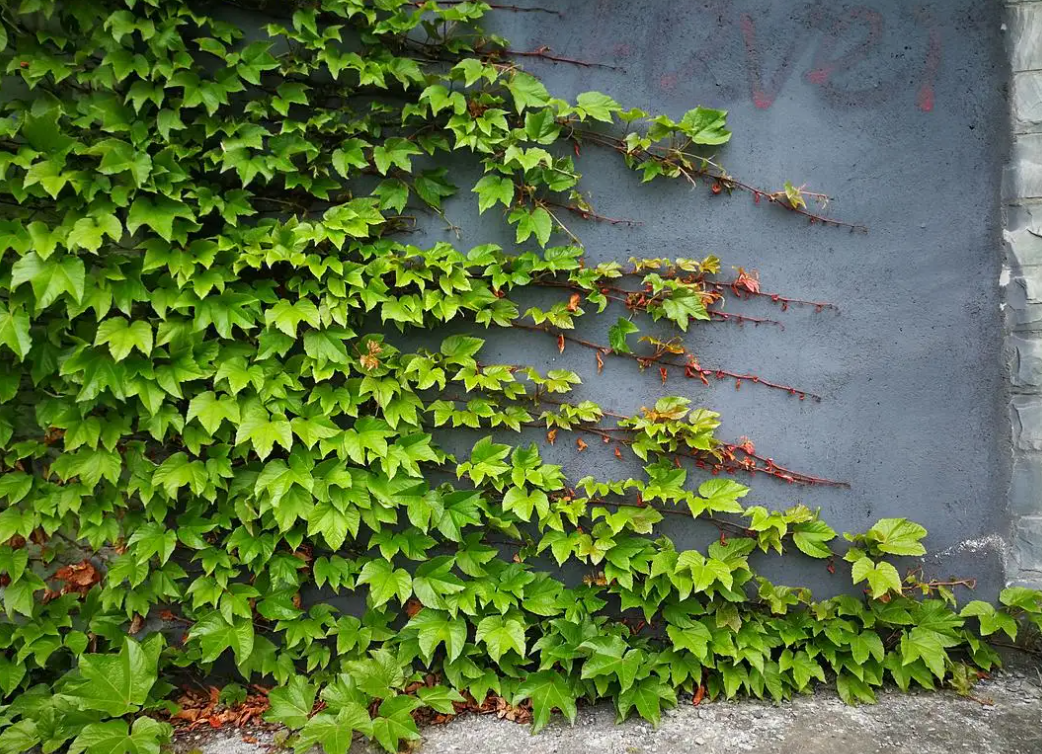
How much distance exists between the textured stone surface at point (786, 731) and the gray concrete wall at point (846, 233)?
1.40ft

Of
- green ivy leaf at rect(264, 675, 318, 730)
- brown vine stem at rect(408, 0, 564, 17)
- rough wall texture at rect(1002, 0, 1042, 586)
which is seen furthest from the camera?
brown vine stem at rect(408, 0, 564, 17)

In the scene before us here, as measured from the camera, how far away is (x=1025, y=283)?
94.1 inches

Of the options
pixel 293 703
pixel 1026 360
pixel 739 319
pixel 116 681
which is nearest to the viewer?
pixel 116 681

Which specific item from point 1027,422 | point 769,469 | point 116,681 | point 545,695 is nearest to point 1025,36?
point 1027,422

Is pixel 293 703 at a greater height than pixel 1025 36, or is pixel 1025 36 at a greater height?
pixel 1025 36

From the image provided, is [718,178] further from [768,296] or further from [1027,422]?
[1027,422]

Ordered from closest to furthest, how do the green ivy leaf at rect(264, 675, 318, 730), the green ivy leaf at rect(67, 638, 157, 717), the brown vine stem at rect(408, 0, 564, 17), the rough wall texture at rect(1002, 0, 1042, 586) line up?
the green ivy leaf at rect(67, 638, 157, 717) → the green ivy leaf at rect(264, 675, 318, 730) → the rough wall texture at rect(1002, 0, 1042, 586) → the brown vine stem at rect(408, 0, 564, 17)

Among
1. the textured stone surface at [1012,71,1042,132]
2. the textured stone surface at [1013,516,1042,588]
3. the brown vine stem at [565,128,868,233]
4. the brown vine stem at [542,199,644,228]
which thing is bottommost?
the textured stone surface at [1013,516,1042,588]

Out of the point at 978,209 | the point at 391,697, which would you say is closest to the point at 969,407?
the point at 978,209

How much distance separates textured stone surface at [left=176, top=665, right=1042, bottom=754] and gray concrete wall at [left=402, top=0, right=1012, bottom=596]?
0.43 meters

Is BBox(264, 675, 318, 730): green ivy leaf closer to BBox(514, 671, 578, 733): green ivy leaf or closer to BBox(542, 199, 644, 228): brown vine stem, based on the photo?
BBox(514, 671, 578, 733): green ivy leaf

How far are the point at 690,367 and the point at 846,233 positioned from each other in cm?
78

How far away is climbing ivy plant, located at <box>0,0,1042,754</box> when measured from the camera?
2.28 meters

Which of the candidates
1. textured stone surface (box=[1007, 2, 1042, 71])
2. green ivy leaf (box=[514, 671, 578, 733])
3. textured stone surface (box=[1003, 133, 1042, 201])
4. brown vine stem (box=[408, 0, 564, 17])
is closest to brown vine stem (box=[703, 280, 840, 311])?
textured stone surface (box=[1003, 133, 1042, 201])
